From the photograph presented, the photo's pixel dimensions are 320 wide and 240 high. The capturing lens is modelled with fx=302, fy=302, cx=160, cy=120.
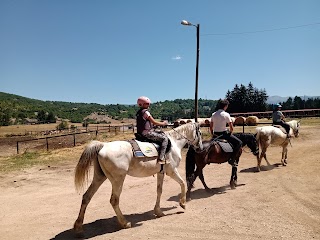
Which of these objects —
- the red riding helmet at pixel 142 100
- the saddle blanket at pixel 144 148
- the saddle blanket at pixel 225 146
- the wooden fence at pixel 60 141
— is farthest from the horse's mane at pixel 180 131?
the wooden fence at pixel 60 141

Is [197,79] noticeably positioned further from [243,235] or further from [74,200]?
[243,235]

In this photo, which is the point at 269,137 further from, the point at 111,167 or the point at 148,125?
the point at 111,167

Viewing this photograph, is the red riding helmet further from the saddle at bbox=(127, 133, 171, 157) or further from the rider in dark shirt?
the rider in dark shirt

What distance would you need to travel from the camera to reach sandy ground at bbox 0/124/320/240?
6828 mm

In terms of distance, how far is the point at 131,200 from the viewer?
9859 millimetres

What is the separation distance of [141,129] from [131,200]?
306 cm

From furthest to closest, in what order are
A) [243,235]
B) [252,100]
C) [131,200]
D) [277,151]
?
[252,100] < [277,151] < [131,200] < [243,235]

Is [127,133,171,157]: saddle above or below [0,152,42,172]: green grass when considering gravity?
above

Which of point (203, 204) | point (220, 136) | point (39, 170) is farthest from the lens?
point (39, 170)

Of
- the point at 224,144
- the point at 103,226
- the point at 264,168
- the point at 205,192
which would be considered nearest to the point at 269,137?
the point at 264,168

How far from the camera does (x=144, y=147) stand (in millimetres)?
7793

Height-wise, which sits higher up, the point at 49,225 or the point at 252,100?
the point at 252,100

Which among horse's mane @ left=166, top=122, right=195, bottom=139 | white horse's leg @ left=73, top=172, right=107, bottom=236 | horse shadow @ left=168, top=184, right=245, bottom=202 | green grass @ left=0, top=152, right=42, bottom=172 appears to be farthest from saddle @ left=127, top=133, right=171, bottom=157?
green grass @ left=0, top=152, right=42, bottom=172

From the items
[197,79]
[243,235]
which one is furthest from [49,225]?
[197,79]
